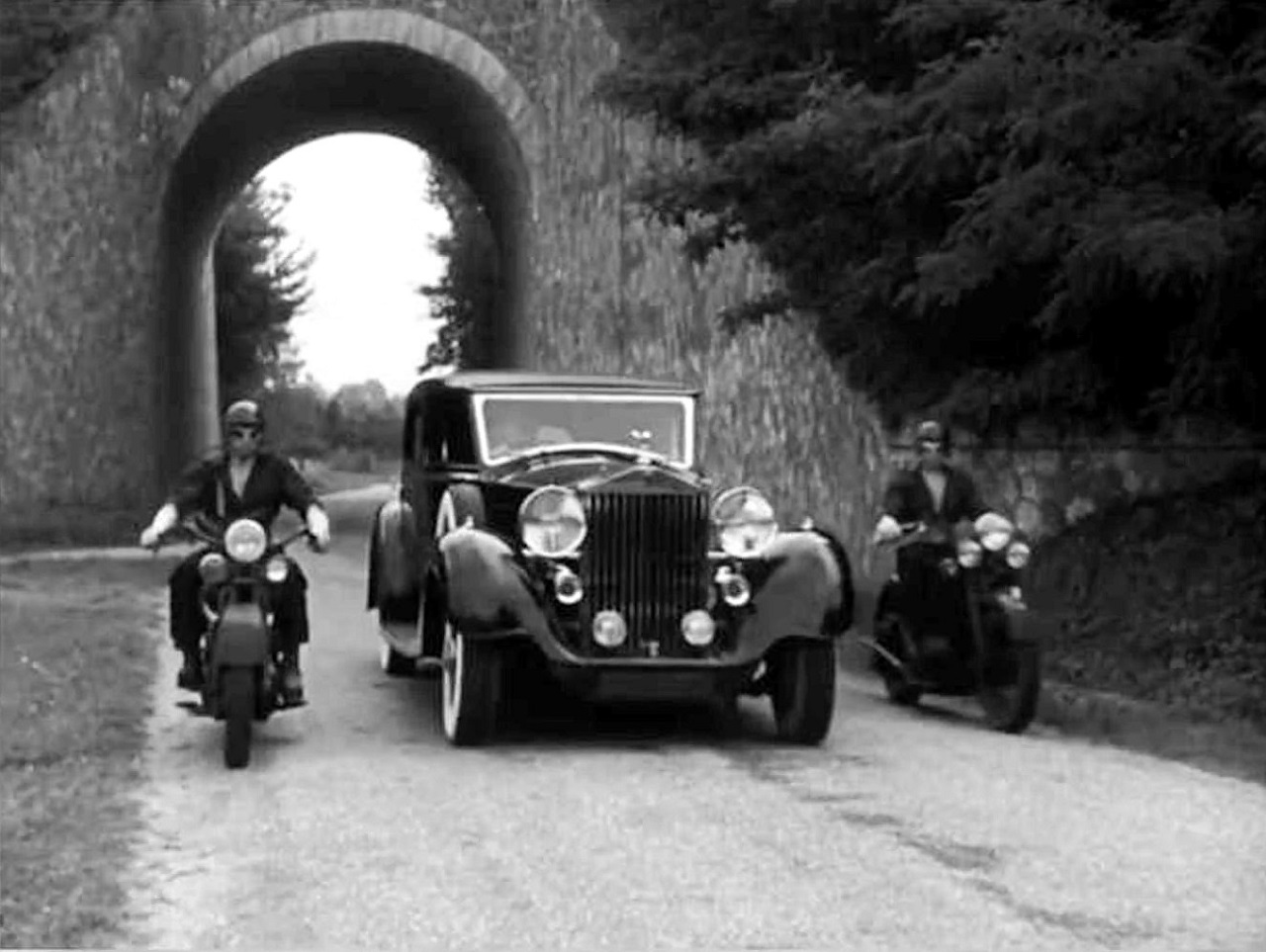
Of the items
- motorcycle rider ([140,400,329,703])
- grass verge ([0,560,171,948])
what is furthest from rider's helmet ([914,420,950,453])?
grass verge ([0,560,171,948])

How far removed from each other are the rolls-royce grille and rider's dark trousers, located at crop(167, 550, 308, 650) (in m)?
1.49

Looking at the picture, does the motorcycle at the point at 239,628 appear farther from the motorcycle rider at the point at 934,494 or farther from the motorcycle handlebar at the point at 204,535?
the motorcycle rider at the point at 934,494

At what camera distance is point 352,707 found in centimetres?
1354

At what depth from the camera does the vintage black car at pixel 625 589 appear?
11609 mm

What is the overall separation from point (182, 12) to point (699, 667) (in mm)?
19736

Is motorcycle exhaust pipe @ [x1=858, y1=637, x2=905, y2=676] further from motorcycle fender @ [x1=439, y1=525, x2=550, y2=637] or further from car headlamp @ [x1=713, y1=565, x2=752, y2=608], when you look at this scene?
motorcycle fender @ [x1=439, y1=525, x2=550, y2=637]

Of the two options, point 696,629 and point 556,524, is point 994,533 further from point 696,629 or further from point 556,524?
point 556,524

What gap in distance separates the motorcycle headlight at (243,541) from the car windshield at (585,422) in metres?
2.00

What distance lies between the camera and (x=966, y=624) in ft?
44.0

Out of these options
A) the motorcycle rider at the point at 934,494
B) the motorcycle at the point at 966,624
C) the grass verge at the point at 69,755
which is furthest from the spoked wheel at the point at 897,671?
the grass verge at the point at 69,755

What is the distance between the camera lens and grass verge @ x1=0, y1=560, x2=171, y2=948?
7797mm

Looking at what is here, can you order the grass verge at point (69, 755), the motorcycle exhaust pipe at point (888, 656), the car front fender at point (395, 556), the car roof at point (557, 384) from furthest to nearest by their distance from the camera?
the car front fender at point (395, 556) → the motorcycle exhaust pipe at point (888, 656) → the car roof at point (557, 384) → the grass verge at point (69, 755)

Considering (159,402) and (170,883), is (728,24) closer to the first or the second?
(170,883)

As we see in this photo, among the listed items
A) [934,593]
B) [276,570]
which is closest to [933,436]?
[934,593]
